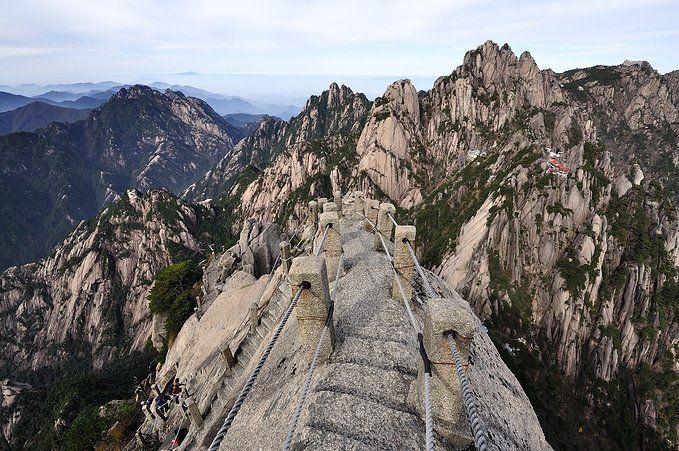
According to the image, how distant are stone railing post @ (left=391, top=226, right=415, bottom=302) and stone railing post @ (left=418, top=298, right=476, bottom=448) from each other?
5258 mm

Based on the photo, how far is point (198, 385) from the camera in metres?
21.6

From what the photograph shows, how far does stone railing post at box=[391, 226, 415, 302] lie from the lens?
12.9 meters

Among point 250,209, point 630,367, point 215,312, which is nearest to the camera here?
point 215,312

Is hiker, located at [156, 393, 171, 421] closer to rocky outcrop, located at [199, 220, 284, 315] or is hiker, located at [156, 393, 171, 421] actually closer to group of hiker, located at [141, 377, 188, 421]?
group of hiker, located at [141, 377, 188, 421]

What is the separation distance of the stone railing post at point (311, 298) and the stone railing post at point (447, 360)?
270cm

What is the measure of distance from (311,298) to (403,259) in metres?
6.06

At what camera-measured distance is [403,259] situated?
13.6 meters

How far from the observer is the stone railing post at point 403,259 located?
12945 millimetres

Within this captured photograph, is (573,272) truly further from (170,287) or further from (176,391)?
(170,287)

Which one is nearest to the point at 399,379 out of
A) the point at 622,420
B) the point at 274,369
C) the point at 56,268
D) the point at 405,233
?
the point at 274,369

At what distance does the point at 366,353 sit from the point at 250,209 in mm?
150588

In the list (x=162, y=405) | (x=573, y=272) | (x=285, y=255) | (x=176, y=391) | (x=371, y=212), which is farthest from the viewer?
(x=573, y=272)

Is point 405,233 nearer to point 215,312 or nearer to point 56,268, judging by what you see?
point 215,312

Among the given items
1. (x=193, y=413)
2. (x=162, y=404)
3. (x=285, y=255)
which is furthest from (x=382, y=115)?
(x=193, y=413)
